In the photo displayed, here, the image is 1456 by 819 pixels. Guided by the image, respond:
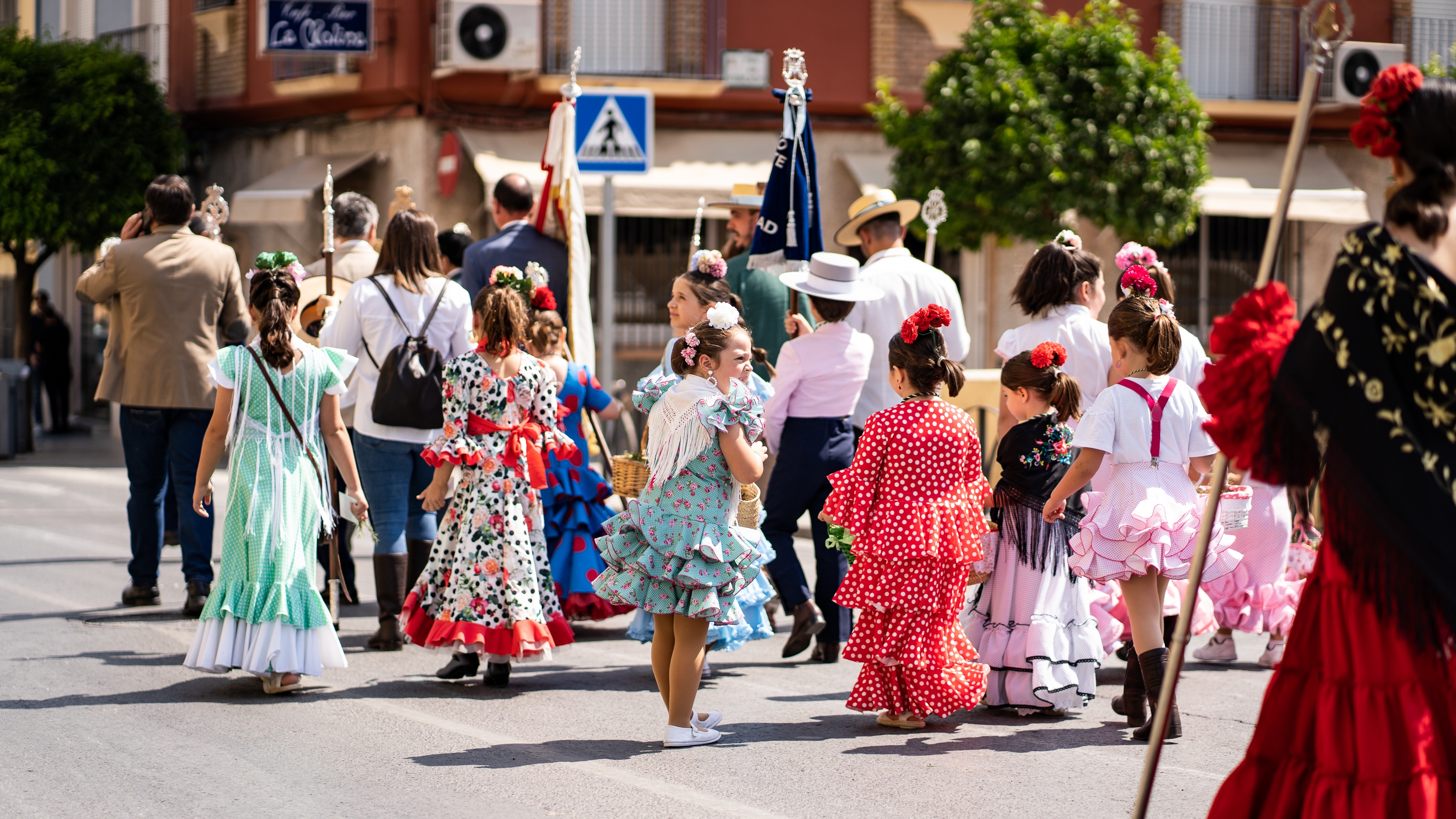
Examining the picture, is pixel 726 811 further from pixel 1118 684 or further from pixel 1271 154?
pixel 1271 154

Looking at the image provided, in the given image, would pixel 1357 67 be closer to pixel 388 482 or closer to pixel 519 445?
pixel 388 482

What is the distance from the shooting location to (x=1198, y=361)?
6551mm

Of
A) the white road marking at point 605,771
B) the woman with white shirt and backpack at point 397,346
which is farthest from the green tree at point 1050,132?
the white road marking at point 605,771

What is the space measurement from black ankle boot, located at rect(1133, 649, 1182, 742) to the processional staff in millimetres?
2160

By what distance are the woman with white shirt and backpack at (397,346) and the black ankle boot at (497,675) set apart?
0.91 m

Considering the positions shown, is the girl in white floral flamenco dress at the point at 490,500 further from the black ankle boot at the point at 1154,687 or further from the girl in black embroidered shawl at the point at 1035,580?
the black ankle boot at the point at 1154,687

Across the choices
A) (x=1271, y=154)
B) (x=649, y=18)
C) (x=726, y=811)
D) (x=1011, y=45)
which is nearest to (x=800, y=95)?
A: (x=726, y=811)

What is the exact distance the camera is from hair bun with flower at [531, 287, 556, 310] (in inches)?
291

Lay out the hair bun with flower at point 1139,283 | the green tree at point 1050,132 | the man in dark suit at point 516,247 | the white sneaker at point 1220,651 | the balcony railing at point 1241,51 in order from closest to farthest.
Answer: the hair bun with flower at point 1139,283 < the white sneaker at point 1220,651 < the man in dark suit at point 516,247 < the green tree at point 1050,132 < the balcony railing at point 1241,51

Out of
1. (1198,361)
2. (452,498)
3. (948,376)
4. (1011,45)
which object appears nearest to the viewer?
(948,376)

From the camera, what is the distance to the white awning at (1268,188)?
2111cm

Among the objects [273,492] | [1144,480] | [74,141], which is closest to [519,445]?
[273,492]

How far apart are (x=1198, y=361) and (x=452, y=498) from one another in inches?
122

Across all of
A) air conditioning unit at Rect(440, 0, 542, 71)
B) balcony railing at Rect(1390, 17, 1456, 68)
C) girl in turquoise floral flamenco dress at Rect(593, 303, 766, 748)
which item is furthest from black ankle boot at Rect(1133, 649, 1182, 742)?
balcony railing at Rect(1390, 17, 1456, 68)
